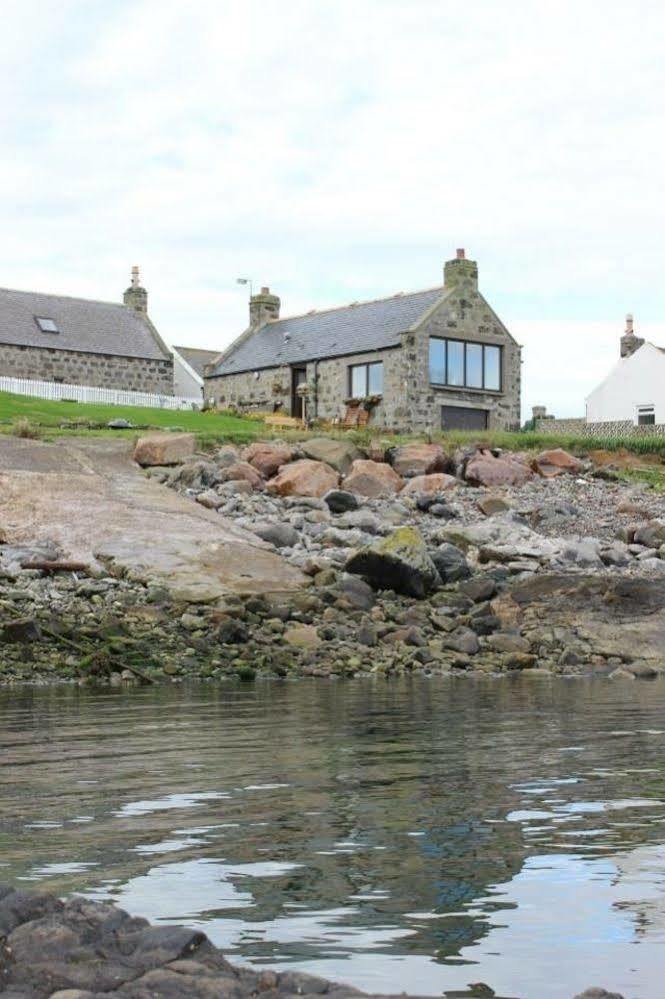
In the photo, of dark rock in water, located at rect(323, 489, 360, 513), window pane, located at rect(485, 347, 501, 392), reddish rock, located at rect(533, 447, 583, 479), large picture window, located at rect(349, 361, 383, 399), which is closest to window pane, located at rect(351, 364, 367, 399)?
large picture window, located at rect(349, 361, 383, 399)

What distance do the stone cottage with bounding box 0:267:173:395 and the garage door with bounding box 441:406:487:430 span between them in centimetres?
1513

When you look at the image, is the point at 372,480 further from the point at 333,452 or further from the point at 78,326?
the point at 78,326

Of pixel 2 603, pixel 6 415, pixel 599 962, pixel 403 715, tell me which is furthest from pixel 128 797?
pixel 6 415

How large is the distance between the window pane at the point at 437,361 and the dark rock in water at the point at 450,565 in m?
29.3

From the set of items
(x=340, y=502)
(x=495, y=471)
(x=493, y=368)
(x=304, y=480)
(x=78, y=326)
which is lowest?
(x=340, y=502)

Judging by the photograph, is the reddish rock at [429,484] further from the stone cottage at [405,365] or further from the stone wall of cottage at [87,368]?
the stone wall of cottage at [87,368]

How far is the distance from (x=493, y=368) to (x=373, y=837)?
5027 centimetres

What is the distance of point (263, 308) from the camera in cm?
6431

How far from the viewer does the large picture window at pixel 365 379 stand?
53.8 m

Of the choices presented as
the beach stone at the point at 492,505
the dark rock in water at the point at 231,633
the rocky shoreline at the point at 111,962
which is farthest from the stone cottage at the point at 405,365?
the rocky shoreline at the point at 111,962

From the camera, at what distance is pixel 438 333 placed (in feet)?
175

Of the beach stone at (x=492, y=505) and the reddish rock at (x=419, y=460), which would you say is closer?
the beach stone at (x=492, y=505)

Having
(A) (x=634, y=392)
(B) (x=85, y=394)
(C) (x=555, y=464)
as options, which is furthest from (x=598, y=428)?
(B) (x=85, y=394)

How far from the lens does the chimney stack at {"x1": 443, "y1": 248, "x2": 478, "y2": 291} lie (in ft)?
179
